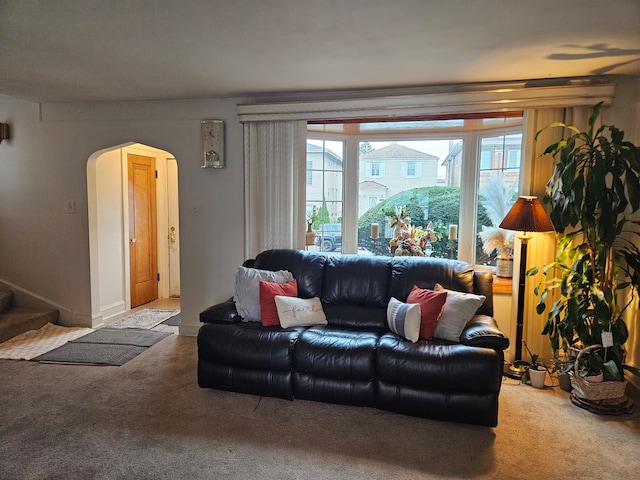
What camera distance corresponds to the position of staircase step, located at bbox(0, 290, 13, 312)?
4.60 metres

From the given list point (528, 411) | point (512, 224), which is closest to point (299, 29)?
point (512, 224)

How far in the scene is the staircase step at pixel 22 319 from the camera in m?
4.23

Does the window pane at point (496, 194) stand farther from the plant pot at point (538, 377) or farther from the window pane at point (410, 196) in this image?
the plant pot at point (538, 377)

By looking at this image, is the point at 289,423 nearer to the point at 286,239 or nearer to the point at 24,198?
the point at 286,239

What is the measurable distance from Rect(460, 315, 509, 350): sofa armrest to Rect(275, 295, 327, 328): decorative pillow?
1.04m

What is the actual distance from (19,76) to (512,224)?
4.01 meters

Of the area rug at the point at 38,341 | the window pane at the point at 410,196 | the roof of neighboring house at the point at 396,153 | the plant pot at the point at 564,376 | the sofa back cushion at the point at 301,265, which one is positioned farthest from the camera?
the roof of neighboring house at the point at 396,153

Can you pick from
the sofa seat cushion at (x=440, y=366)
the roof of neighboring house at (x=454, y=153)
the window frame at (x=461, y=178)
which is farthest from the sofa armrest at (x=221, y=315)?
the roof of neighboring house at (x=454, y=153)

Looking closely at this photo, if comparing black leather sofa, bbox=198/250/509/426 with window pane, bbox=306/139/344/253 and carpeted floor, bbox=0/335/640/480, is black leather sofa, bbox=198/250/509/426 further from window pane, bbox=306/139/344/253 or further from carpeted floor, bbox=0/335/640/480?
window pane, bbox=306/139/344/253

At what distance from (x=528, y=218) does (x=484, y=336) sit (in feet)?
3.40

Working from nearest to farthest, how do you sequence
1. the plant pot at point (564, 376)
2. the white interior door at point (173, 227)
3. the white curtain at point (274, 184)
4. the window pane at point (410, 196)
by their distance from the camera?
1. the plant pot at point (564, 376)
2. the white curtain at point (274, 184)
3. the window pane at point (410, 196)
4. the white interior door at point (173, 227)

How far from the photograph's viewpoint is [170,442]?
8.20 feet

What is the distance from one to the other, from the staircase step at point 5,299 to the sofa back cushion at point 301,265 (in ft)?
9.44

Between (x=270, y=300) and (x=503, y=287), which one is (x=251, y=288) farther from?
(x=503, y=287)
